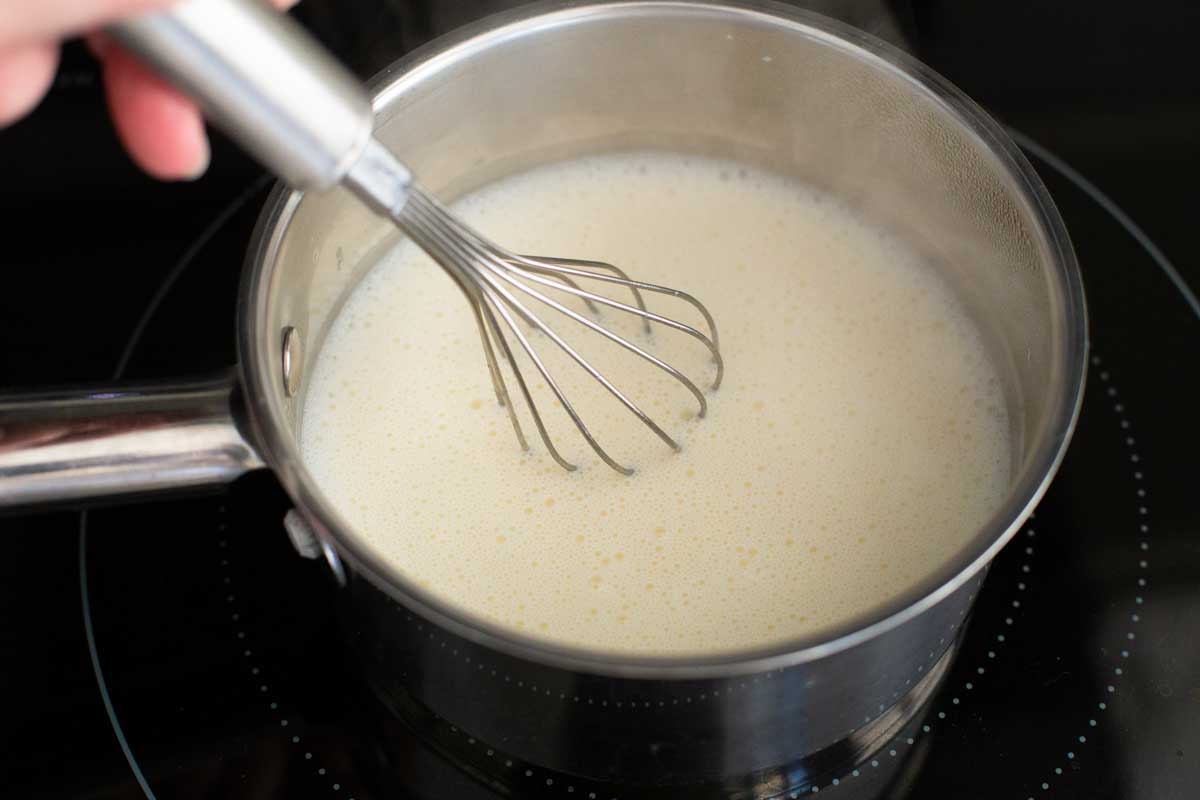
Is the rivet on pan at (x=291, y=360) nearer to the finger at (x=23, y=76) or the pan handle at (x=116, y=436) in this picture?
the pan handle at (x=116, y=436)

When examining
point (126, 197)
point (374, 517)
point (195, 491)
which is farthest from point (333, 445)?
point (126, 197)

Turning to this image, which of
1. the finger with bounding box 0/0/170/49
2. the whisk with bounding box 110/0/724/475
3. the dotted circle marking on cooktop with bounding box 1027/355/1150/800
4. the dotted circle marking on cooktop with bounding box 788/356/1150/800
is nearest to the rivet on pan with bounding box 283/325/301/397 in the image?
the whisk with bounding box 110/0/724/475

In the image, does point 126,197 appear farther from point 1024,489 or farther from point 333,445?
point 1024,489

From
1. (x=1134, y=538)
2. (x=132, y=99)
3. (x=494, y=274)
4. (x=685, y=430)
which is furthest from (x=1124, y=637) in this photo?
(x=132, y=99)

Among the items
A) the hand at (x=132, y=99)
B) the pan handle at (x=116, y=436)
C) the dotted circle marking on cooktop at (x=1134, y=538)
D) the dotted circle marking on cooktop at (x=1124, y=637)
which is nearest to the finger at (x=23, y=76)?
the hand at (x=132, y=99)

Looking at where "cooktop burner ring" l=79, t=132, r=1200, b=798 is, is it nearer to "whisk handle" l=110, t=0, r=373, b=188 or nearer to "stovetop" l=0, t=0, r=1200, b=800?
"stovetop" l=0, t=0, r=1200, b=800

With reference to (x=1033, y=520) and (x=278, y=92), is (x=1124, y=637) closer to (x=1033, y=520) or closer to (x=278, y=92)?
(x=1033, y=520)
